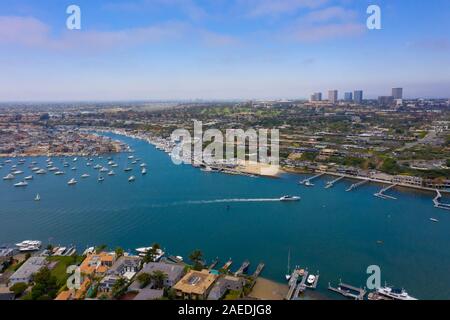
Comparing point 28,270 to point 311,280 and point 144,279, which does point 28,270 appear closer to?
point 144,279

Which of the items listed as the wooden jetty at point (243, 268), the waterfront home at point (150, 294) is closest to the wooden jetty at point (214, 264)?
the wooden jetty at point (243, 268)

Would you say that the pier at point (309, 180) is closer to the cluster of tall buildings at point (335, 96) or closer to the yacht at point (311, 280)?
the yacht at point (311, 280)

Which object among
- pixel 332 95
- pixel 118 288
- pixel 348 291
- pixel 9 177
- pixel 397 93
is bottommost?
pixel 348 291

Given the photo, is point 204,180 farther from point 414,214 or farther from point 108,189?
point 414,214

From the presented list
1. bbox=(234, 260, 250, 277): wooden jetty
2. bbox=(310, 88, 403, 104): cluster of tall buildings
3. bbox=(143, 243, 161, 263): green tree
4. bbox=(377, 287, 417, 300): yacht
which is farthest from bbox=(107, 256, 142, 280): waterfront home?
bbox=(310, 88, 403, 104): cluster of tall buildings

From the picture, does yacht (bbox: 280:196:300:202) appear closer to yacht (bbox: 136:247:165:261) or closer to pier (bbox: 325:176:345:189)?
pier (bbox: 325:176:345:189)

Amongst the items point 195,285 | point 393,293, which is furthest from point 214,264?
point 393,293
